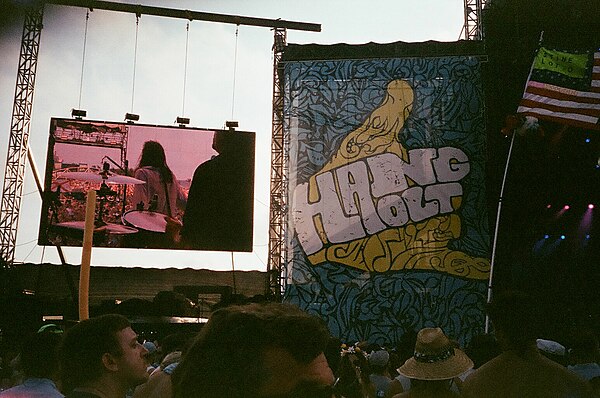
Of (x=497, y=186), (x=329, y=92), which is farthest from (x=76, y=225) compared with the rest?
(x=497, y=186)

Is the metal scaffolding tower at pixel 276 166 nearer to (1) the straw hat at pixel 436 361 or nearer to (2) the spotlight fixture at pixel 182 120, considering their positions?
(2) the spotlight fixture at pixel 182 120

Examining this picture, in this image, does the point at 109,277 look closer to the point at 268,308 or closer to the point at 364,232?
the point at 364,232

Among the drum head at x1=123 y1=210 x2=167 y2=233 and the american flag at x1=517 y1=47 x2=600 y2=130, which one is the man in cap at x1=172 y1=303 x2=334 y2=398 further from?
the drum head at x1=123 y1=210 x2=167 y2=233

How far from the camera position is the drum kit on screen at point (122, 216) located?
19.8 m

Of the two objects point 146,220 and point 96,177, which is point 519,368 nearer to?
point 146,220

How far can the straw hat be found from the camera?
3143mm

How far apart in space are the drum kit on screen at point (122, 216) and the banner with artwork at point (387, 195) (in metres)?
6.97

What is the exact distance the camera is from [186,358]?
3.90 feet

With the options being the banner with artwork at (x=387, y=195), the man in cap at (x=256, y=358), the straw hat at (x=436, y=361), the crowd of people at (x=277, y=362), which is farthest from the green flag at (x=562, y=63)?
the man in cap at (x=256, y=358)

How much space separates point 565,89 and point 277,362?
1086 cm

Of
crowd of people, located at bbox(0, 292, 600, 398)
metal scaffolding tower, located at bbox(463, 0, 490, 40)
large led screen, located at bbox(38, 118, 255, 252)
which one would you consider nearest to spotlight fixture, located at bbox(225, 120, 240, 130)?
large led screen, located at bbox(38, 118, 255, 252)

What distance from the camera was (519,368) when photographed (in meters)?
2.97

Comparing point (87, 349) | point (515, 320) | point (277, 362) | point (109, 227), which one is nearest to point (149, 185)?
A: point (109, 227)

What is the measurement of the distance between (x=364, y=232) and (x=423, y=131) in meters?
2.71
